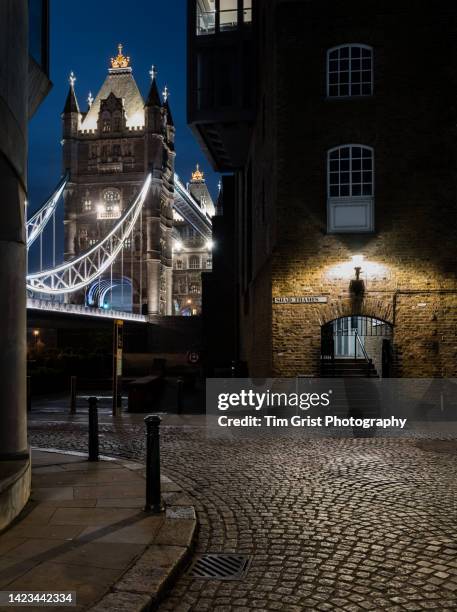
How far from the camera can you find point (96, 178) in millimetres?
85812

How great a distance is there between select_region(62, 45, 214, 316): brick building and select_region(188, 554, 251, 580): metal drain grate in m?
74.9

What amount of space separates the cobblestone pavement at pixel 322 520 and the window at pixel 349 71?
894cm

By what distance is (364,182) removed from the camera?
14.6 metres

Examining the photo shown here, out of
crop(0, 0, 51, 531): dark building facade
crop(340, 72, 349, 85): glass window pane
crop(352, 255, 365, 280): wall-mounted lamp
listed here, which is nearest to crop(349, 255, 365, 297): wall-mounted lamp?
crop(352, 255, 365, 280): wall-mounted lamp

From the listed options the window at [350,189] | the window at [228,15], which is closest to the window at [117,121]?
the window at [228,15]

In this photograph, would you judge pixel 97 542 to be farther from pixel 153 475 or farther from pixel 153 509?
pixel 153 475

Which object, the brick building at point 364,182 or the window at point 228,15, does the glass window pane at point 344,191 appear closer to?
the brick building at point 364,182

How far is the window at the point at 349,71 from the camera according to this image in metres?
14.8

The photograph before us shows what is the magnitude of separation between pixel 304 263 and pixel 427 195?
3.30 metres

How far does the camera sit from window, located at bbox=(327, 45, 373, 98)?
14.8 metres

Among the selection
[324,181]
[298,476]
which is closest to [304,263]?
[324,181]

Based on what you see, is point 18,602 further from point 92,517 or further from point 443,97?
point 443,97

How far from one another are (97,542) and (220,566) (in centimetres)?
99

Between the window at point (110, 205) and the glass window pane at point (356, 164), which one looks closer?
the glass window pane at point (356, 164)
